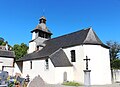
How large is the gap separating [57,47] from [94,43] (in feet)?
19.9

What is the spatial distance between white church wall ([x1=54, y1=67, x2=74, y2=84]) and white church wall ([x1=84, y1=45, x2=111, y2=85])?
2.97 m

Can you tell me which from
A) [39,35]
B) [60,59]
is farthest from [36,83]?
[39,35]

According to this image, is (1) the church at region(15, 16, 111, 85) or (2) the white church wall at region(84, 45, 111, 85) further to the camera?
(1) the church at region(15, 16, 111, 85)

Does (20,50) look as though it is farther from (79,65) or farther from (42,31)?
(79,65)

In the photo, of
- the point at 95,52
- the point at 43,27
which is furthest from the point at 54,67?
the point at 43,27

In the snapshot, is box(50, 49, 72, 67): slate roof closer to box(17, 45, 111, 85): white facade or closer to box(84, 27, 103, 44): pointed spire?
box(17, 45, 111, 85): white facade

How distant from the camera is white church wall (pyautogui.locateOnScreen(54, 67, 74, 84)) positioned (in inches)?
780

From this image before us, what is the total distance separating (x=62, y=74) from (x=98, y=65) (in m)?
4.90

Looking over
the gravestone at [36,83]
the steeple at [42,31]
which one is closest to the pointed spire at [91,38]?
the gravestone at [36,83]

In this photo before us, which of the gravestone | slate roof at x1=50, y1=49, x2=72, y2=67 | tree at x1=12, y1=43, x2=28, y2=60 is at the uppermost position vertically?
tree at x1=12, y1=43, x2=28, y2=60

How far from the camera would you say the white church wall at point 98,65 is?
19.8 m

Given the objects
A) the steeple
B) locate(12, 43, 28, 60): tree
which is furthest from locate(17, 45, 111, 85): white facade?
locate(12, 43, 28, 60): tree

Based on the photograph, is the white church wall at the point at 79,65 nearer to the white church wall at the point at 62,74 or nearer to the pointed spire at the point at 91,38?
the white church wall at the point at 62,74

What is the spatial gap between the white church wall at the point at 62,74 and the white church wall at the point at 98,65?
2.97m
